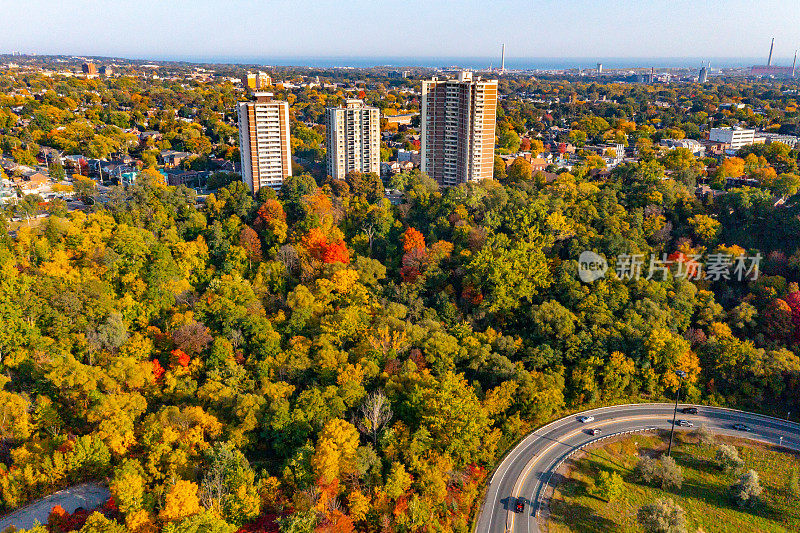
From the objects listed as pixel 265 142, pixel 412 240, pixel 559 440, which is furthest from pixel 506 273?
pixel 265 142

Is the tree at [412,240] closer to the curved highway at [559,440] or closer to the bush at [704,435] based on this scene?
the curved highway at [559,440]

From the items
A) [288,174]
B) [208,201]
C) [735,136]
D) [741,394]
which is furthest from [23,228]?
[735,136]

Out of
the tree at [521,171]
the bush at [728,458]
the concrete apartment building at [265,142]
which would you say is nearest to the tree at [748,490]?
the bush at [728,458]

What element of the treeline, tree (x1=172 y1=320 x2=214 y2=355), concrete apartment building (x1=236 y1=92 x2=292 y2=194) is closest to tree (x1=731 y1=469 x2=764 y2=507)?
the treeline

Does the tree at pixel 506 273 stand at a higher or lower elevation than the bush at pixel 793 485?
higher

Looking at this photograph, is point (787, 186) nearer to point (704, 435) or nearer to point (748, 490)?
point (704, 435)
